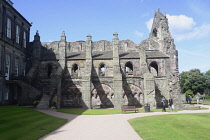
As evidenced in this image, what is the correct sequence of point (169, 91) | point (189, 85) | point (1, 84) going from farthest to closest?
point (189, 85), point (169, 91), point (1, 84)

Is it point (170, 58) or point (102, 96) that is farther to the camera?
point (170, 58)

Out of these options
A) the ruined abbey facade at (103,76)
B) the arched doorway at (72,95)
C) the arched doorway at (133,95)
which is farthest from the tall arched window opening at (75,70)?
the arched doorway at (133,95)

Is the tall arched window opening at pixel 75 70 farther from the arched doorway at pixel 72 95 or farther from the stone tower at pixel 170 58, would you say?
the stone tower at pixel 170 58

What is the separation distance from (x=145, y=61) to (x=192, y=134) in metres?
23.8

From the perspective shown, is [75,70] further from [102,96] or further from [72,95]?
[102,96]

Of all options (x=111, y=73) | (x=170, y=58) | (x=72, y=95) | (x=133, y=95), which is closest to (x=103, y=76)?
(x=111, y=73)

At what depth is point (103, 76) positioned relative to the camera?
31.5 metres

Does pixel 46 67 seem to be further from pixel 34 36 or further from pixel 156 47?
pixel 156 47

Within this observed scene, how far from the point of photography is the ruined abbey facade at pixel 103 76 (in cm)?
2814

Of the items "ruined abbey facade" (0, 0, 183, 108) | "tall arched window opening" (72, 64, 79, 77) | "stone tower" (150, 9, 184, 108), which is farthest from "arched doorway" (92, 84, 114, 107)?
"stone tower" (150, 9, 184, 108)

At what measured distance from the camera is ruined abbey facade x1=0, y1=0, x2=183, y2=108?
2814 centimetres

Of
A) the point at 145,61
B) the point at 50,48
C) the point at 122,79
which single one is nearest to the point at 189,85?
the point at 145,61

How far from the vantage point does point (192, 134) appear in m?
9.72

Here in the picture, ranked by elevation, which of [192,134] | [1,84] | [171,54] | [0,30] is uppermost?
[0,30]
